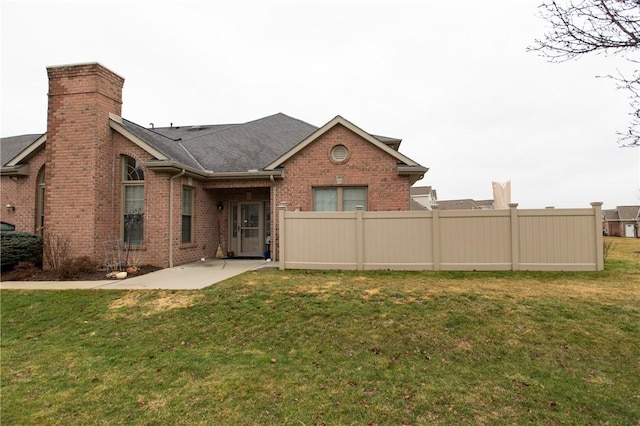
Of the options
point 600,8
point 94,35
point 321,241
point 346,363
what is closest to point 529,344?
point 346,363

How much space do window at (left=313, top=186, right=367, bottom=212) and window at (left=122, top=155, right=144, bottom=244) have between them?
5.68 meters

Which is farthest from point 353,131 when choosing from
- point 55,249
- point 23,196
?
point 23,196

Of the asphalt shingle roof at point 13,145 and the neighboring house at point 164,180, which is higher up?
the asphalt shingle roof at point 13,145

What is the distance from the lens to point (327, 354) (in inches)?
180

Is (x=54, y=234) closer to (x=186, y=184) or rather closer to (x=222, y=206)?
(x=186, y=184)

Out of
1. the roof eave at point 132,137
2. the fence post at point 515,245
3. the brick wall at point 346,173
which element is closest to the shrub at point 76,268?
the roof eave at point 132,137

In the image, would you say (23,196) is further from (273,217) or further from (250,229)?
(273,217)

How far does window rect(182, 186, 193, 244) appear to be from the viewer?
11.7 m

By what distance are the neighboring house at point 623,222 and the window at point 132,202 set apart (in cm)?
6849

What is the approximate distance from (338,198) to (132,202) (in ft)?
22.2

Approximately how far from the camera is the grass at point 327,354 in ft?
11.0

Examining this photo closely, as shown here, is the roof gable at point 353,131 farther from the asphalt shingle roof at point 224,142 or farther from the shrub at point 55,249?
the shrub at point 55,249

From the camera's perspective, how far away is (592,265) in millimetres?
8898

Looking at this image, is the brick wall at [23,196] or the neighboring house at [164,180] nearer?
the neighboring house at [164,180]
